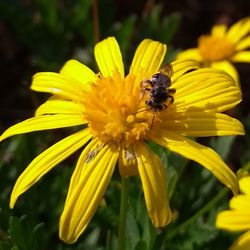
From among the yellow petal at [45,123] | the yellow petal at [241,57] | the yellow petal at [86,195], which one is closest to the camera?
the yellow petal at [86,195]

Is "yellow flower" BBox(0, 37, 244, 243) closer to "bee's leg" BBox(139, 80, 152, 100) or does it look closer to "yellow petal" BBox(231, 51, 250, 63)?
"bee's leg" BBox(139, 80, 152, 100)

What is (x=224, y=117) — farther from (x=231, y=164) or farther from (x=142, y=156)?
(x=231, y=164)

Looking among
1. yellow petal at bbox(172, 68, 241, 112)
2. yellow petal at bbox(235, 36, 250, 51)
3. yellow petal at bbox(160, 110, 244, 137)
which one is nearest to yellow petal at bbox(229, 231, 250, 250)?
yellow petal at bbox(160, 110, 244, 137)

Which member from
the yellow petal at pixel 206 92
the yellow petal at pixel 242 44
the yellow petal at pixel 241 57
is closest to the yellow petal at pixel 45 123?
the yellow petal at pixel 206 92

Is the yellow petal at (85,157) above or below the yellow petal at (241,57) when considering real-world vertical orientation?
above

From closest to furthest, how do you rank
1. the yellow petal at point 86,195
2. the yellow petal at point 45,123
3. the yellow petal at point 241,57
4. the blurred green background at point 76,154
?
the yellow petal at point 86,195
the yellow petal at point 45,123
the blurred green background at point 76,154
the yellow petal at point 241,57

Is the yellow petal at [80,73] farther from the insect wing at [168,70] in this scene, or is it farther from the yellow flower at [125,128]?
the insect wing at [168,70]

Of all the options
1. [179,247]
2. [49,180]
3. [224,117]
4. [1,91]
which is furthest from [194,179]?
[1,91]
